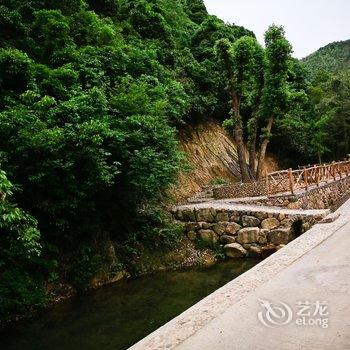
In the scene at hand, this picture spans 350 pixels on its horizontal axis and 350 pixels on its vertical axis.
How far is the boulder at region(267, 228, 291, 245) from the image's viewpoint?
42.1ft

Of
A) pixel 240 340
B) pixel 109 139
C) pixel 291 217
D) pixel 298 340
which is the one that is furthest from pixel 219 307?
pixel 291 217

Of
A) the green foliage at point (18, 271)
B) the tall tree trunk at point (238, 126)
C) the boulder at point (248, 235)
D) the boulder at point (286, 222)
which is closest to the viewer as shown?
the green foliage at point (18, 271)

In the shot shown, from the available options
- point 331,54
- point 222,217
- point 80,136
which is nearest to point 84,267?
point 80,136

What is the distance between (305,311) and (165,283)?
21.2 feet

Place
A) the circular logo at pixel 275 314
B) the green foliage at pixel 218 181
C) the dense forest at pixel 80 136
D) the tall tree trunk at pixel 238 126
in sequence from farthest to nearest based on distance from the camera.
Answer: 1. the green foliage at pixel 218 181
2. the tall tree trunk at pixel 238 126
3. the dense forest at pixel 80 136
4. the circular logo at pixel 275 314

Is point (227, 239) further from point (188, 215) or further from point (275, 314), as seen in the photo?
point (275, 314)

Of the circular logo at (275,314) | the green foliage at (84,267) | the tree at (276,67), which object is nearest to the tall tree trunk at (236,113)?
the tree at (276,67)

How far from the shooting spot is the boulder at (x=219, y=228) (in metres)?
14.2

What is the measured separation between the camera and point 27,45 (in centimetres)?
1348

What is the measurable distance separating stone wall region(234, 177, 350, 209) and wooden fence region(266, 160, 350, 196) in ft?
1.31

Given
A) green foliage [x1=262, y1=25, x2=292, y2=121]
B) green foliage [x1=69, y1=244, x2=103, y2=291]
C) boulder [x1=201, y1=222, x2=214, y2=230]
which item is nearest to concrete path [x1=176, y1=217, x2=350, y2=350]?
green foliage [x1=69, y1=244, x2=103, y2=291]

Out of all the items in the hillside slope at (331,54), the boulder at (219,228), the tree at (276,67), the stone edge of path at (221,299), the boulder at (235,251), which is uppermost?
the hillside slope at (331,54)

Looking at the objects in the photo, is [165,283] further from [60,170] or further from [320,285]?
[320,285]

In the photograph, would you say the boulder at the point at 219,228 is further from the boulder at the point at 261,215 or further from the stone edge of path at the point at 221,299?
the stone edge of path at the point at 221,299
